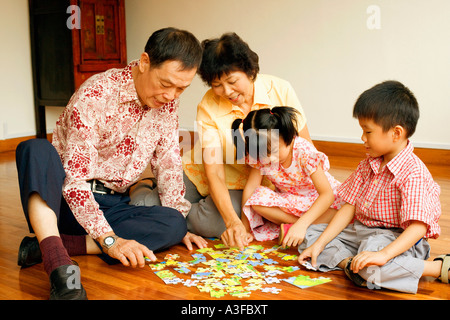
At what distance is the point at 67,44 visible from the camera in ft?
15.4

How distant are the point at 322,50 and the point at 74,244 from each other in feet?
9.93

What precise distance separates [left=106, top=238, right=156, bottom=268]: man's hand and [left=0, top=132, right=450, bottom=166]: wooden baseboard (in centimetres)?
199

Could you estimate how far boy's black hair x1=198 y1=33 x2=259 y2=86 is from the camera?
214cm

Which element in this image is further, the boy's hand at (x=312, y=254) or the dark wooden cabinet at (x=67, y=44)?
the dark wooden cabinet at (x=67, y=44)

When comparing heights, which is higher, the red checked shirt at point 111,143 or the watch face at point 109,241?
the red checked shirt at point 111,143

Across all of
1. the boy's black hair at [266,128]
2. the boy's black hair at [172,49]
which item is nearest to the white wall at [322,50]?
the boy's black hair at [266,128]

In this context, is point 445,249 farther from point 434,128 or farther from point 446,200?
point 434,128

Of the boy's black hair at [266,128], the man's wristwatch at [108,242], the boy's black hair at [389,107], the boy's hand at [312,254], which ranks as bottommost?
the boy's hand at [312,254]

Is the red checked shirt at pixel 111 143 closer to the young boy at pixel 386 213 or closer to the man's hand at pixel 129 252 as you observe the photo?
the man's hand at pixel 129 252

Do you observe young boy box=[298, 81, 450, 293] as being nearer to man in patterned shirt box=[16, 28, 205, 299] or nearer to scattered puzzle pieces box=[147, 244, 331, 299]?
scattered puzzle pieces box=[147, 244, 331, 299]

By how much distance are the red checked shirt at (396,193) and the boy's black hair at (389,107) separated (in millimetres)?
119

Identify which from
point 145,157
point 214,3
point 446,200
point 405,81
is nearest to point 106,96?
point 145,157

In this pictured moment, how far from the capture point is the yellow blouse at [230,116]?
238 cm

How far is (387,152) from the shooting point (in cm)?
193
